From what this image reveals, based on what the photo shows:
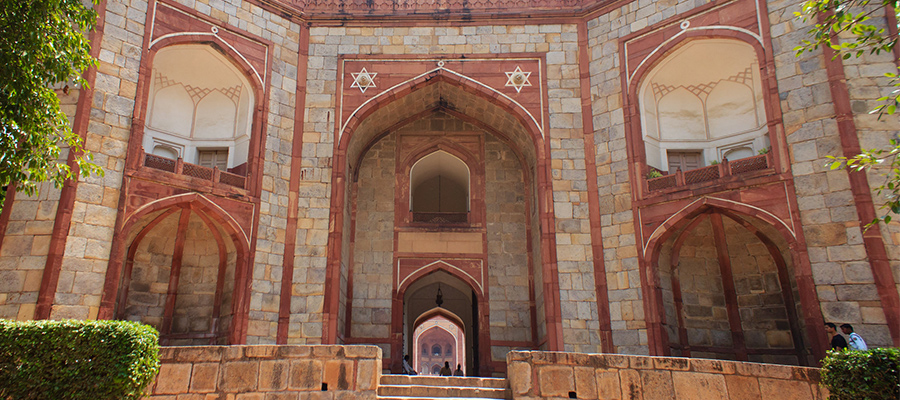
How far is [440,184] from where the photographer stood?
18062 millimetres

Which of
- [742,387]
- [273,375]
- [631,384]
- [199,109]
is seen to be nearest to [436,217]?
[199,109]

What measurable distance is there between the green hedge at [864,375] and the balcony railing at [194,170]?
9.93m

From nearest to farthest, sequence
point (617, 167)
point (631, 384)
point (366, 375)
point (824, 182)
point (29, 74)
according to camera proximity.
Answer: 1. point (631, 384)
2. point (29, 74)
3. point (366, 375)
4. point (824, 182)
5. point (617, 167)

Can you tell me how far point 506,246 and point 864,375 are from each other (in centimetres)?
927

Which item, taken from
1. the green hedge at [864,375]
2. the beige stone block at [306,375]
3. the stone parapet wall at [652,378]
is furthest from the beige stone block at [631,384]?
the beige stone block at [306,375]

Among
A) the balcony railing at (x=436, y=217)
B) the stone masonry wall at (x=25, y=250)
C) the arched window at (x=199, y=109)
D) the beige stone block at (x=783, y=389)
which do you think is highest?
the arched window at (x=199, y=109)

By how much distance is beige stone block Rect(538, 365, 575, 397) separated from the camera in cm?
735

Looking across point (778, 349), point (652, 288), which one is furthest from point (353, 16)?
point (778, 349)

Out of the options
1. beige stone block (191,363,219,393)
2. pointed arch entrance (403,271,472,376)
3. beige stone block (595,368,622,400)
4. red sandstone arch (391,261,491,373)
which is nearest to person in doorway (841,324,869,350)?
beige stone block (595,368,622,400)

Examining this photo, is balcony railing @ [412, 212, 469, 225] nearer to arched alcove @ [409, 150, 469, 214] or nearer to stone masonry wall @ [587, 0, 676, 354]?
arched alcove @ [409, 150, 469, 214]

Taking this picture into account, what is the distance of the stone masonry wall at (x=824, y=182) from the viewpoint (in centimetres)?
991

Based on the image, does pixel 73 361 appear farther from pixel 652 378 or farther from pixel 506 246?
pixel 506 246

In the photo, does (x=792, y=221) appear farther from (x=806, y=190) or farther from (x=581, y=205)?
(x=581, y=205)

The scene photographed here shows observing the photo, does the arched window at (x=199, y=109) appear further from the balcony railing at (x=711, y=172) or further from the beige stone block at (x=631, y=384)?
the beige stone block at (x=631, y=384)
